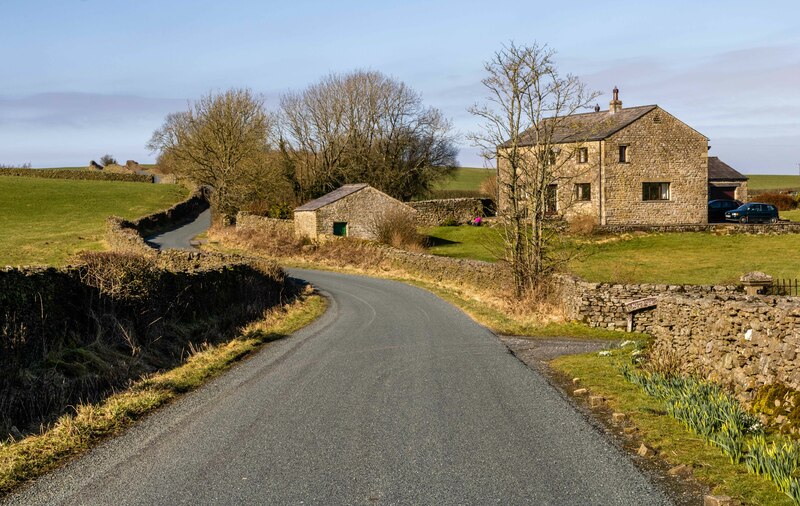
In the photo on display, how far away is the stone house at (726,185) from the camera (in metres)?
67.1

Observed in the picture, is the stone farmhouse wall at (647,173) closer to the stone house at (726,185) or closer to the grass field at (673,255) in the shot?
the grass field at (673,255)

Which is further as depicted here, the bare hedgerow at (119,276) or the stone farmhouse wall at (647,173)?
the stone farmhouse wall at (647,173)

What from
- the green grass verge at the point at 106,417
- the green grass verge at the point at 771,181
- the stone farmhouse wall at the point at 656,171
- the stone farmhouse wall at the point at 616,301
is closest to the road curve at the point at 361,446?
the green grass verge at the point at 106,417

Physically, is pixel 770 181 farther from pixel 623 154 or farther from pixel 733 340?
pixel 733 340

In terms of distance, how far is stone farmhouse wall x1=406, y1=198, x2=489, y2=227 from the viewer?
63.1 meters

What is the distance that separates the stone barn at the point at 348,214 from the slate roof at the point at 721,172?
32680 millimetres

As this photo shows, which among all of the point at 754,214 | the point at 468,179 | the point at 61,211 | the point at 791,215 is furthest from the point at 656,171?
the point at 468,179

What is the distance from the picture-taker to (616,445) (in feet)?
29.6

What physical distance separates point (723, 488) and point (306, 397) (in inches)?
254

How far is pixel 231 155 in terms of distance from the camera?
63906mm

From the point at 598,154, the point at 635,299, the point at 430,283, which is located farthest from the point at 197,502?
the point at 598,154

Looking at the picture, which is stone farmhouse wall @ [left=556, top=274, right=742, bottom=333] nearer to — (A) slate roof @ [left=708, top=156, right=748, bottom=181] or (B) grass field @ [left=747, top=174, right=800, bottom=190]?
(A) slate roof @ [left=708, top=156, right=748, bottom=181]

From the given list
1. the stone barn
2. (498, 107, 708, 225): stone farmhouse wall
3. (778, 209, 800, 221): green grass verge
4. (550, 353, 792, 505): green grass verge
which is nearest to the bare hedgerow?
(550, 353, 792, 505): green grass verge

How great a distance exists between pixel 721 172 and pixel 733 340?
63.1 m
